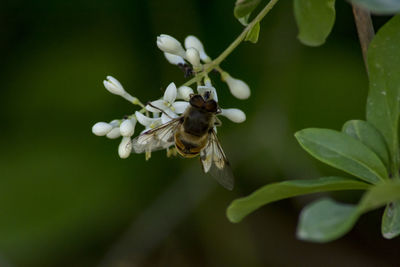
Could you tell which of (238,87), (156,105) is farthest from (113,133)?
(238,87)

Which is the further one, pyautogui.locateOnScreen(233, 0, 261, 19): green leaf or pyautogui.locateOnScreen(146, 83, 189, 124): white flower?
pyautogui.locateOnScreen(146, 83, 189, 124): white flower

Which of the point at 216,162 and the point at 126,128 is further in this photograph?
the point at 216,162

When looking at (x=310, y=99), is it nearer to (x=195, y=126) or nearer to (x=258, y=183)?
(x=258, y=183)

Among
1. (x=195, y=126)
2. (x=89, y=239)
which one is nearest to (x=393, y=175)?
(x=195, y=126)

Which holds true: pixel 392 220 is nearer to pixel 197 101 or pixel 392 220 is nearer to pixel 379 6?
pixel 379 6

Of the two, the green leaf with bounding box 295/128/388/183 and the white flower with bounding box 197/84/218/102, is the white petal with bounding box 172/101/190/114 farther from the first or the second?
the green leaf with bounding box 295/128/388/183

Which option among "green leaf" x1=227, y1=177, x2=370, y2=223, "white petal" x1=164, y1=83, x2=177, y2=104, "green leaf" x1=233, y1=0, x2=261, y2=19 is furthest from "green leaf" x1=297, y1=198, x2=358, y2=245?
"white petal" x1=164, y1=83, x2=177, y2=104
